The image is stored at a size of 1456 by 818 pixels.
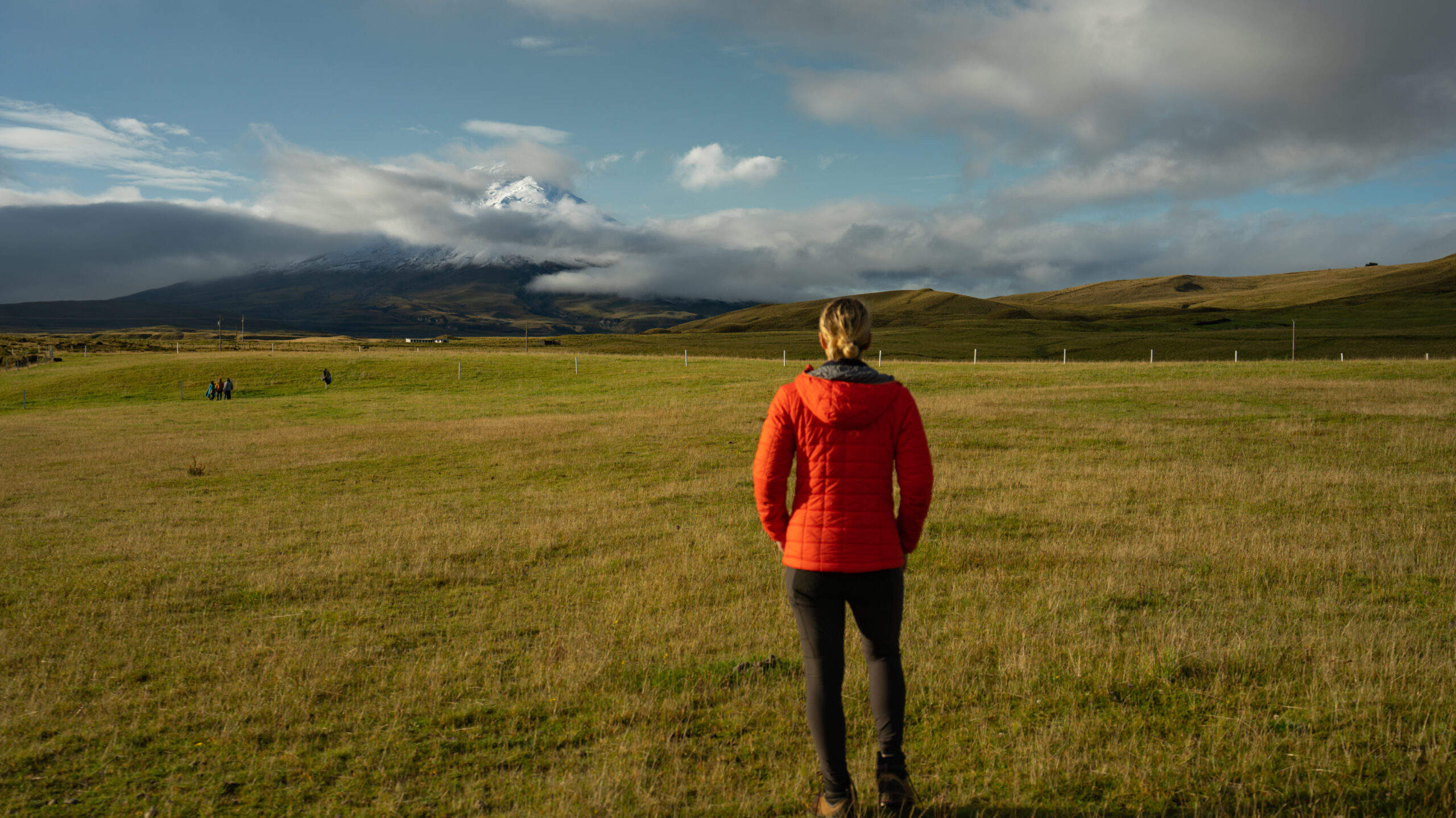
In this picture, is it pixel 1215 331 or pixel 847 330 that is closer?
pixel 847 330

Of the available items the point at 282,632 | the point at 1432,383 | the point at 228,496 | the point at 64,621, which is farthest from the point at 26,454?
the point at 1432,383

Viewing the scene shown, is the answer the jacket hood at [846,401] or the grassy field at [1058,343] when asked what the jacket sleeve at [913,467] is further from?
the grassy field at [1058,343]

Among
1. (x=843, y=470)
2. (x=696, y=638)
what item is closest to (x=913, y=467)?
(x=843, y=470)

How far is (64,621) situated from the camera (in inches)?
361

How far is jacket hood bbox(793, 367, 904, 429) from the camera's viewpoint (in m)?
4.30

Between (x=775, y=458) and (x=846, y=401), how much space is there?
1.77 ft

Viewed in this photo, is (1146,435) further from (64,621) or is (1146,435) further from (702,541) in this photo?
(64,621)

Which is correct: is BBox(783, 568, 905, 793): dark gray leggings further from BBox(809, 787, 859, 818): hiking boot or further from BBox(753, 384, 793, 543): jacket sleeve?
BBox(753, 384, 793, 543): jacket sleeve

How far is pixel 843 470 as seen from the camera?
4426mm

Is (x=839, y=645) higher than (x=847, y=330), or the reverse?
(x=847, y=330)

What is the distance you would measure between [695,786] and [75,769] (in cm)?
456

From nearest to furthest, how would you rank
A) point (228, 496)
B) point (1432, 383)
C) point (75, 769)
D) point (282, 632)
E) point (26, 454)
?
1. point (75, 769)
2. point (282, 632)
3. point (228, 496)
4. point (26, 454)
5. point (1432, 383)

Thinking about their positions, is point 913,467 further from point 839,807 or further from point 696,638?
point 696,638

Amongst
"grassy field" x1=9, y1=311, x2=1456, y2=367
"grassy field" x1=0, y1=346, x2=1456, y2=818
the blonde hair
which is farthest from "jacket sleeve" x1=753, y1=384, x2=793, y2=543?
"grassy field" x1=9, y1=311, x2=1456, y2=367
